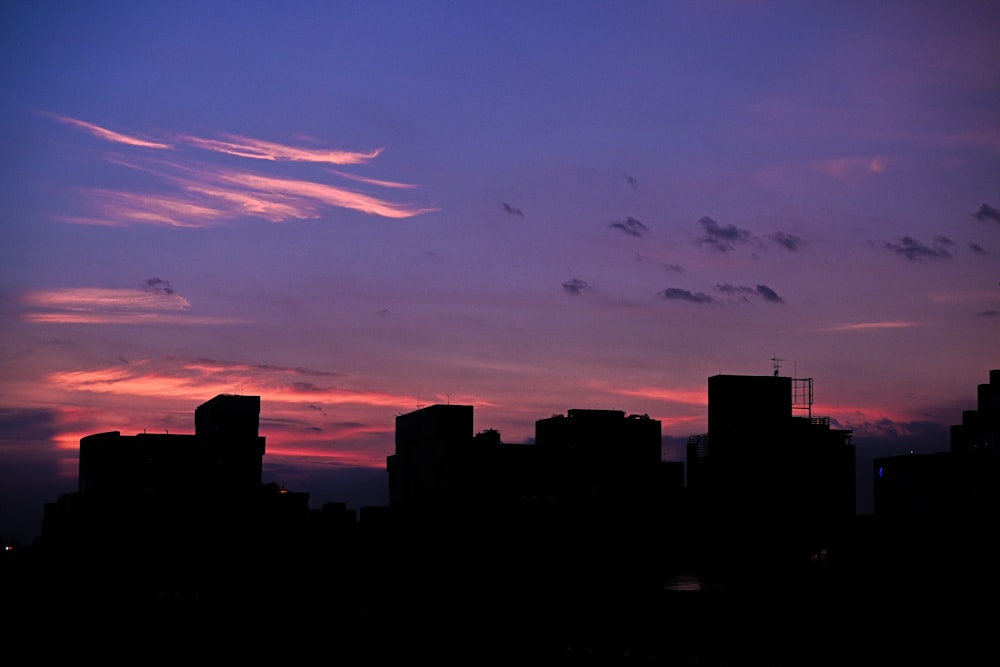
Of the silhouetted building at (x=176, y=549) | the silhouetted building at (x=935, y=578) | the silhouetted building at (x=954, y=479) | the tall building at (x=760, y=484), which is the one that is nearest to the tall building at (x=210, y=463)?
the silhouetted building at (x=176, y=549)

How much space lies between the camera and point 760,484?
578ft

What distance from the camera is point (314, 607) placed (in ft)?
425

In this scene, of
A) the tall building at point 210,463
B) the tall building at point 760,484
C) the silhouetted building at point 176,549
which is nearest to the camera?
the silhouetted building at point 176,549

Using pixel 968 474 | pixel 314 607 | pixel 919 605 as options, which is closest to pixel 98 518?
pixel 314 607

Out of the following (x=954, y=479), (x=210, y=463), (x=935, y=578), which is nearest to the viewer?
(x=935, y=578)

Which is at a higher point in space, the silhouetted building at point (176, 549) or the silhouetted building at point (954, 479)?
the silhouetted building at point (954, 479)

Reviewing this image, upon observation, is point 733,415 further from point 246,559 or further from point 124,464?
point 124,464

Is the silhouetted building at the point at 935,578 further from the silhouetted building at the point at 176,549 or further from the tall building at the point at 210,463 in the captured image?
the tall building at the point at 210,463

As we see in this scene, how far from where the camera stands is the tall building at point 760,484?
173m

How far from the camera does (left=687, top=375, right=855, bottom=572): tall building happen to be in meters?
173

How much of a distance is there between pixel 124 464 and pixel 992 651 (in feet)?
572

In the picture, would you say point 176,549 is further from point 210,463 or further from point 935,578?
point 935,578

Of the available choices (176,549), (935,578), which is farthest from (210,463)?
(935,578)

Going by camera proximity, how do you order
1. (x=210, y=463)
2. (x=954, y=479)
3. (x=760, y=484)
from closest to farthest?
1. (x=954, y=479)
2. (x=760, y=484)
3. (x=210, y=463)
